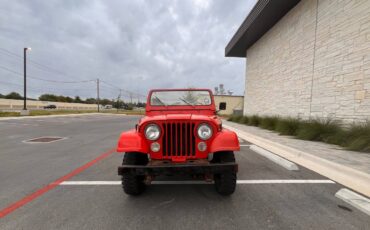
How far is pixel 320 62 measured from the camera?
1026cm

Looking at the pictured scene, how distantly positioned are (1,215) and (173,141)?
8.22 feet

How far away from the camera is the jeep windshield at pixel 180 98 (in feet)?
16.5

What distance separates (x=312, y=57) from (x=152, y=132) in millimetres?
10591

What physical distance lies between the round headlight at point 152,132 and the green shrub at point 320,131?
710 centimetres

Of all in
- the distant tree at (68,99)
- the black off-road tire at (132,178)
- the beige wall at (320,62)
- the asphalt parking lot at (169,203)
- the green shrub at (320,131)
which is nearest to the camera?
the asphalt parking lot at (169,203)

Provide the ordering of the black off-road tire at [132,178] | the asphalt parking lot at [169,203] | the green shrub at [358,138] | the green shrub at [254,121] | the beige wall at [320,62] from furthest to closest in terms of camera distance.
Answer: the green shrub at [254,121]
the beige wall at [320,62]
the green shrub at [358,138]
the black off-road tire at [132,178]
the asphalt parking lot at [169,203]

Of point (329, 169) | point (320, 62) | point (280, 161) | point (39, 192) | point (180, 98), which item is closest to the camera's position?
point (39, 192)

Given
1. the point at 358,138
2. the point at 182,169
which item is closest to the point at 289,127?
the point at 358,138

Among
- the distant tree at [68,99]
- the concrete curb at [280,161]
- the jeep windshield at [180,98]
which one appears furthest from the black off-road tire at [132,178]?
the distant tree at [68,99]

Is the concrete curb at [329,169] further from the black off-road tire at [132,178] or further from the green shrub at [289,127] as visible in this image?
the black off-road tire at [132,178]

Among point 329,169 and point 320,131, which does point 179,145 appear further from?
point 320,131

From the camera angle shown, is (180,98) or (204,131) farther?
(180,98)

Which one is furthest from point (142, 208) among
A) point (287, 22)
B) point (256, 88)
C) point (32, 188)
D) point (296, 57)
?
point (256, 88)

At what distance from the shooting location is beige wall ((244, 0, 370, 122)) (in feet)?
26.1
